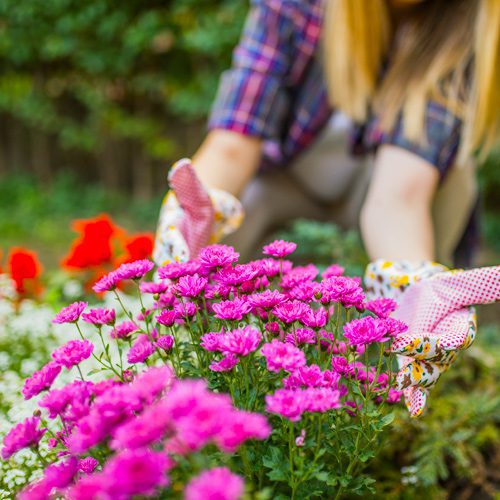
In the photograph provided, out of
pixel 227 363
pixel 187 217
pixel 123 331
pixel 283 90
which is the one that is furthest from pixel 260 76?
pixel 227 363

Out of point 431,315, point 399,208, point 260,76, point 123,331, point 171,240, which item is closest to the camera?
point 123,331

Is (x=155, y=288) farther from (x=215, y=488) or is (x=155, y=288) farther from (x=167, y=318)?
(x=215, y=488)

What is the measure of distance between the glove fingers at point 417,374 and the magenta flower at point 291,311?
0.21m

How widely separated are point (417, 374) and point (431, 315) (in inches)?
4.5

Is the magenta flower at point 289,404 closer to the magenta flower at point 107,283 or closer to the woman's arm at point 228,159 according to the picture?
the magenta flower at point 107,283

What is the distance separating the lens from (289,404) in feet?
1.94

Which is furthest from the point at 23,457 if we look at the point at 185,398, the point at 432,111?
the point at 432,111

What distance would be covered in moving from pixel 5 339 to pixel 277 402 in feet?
3.94

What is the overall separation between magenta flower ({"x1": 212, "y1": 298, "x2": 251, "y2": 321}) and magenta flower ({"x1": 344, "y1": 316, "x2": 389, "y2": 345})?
0.40 ft

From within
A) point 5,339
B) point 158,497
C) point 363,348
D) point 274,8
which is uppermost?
point 274,8

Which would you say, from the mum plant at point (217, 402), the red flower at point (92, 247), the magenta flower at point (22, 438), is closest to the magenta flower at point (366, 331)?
the mum plant at point (217, 402)

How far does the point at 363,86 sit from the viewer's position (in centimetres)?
162

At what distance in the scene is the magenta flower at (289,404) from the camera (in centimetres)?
58

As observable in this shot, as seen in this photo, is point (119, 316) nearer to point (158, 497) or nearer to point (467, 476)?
point (467, 476)
